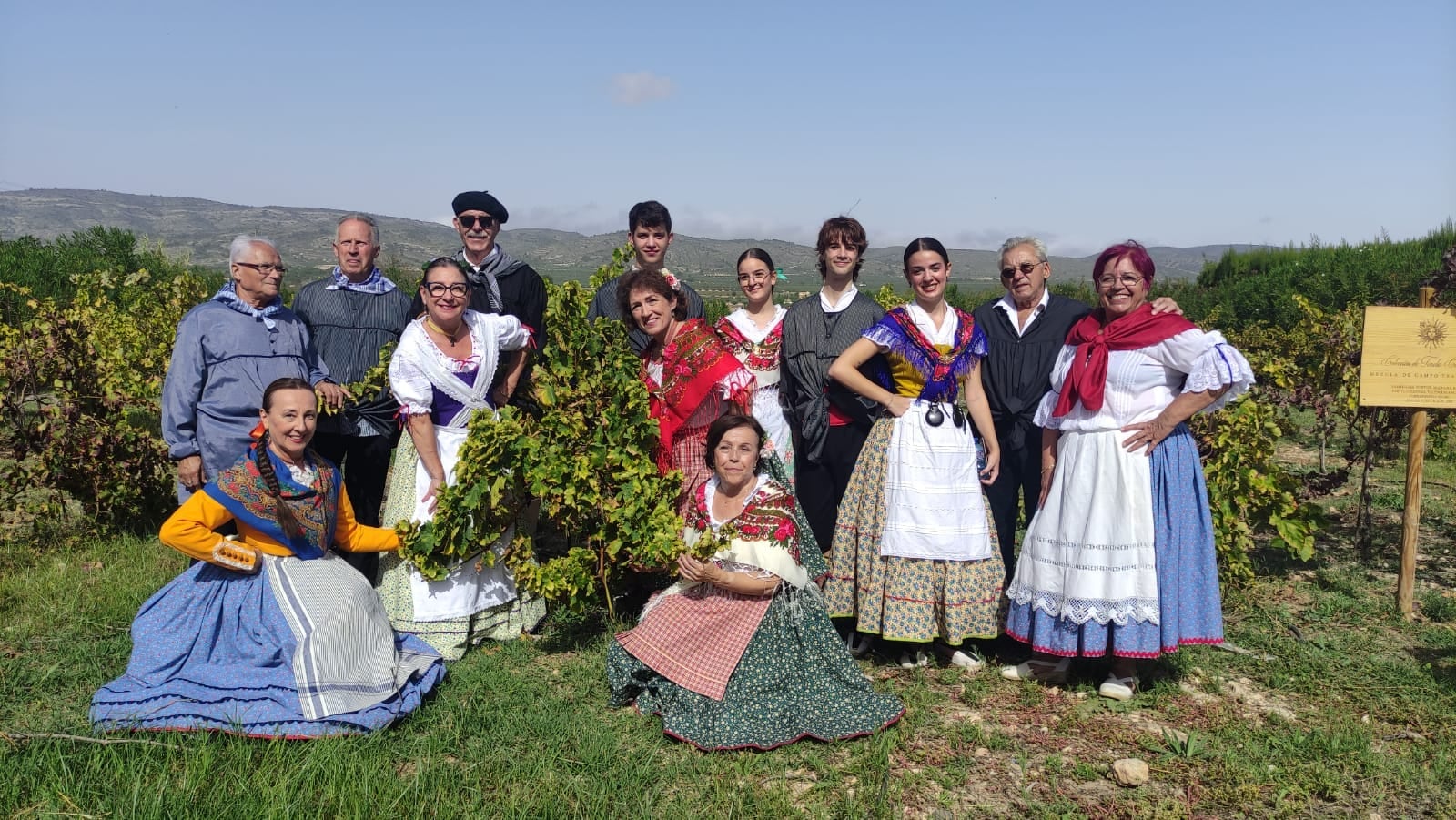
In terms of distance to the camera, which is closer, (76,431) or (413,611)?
(413,611)

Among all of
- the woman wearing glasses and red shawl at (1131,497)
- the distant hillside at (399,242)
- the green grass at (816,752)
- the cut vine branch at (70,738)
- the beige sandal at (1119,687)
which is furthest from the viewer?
the distant hillside at (399,242)

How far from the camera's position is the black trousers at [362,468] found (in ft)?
15.7

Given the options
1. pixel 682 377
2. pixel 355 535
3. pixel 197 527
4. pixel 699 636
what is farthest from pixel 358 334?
pixel 699 636

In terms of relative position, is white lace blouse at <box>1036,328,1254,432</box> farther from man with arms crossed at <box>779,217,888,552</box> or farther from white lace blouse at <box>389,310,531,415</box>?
white lace blouse at <box>389,310,531,415</box>

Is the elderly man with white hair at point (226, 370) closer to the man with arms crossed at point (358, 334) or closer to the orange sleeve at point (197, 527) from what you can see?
the man with arms crossed at point (358, 334)

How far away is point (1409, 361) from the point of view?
5.07 meters

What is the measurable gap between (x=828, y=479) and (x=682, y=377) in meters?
0.98

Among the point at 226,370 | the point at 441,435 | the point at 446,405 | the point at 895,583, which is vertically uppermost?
the point at 226,370

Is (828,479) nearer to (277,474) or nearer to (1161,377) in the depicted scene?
(1161,377)

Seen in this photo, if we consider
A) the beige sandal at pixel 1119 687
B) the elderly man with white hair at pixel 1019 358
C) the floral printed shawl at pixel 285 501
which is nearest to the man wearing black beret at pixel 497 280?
the floral printed shawl at pixel 285 501

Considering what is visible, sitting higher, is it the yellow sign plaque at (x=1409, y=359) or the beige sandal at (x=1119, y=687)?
the yellow sign plaque at (x=1409, y=359)

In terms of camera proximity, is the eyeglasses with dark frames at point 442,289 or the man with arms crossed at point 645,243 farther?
the man with arms crossed at point 645,243

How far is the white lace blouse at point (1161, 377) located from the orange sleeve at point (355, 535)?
3224mm

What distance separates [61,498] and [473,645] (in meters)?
3.81
